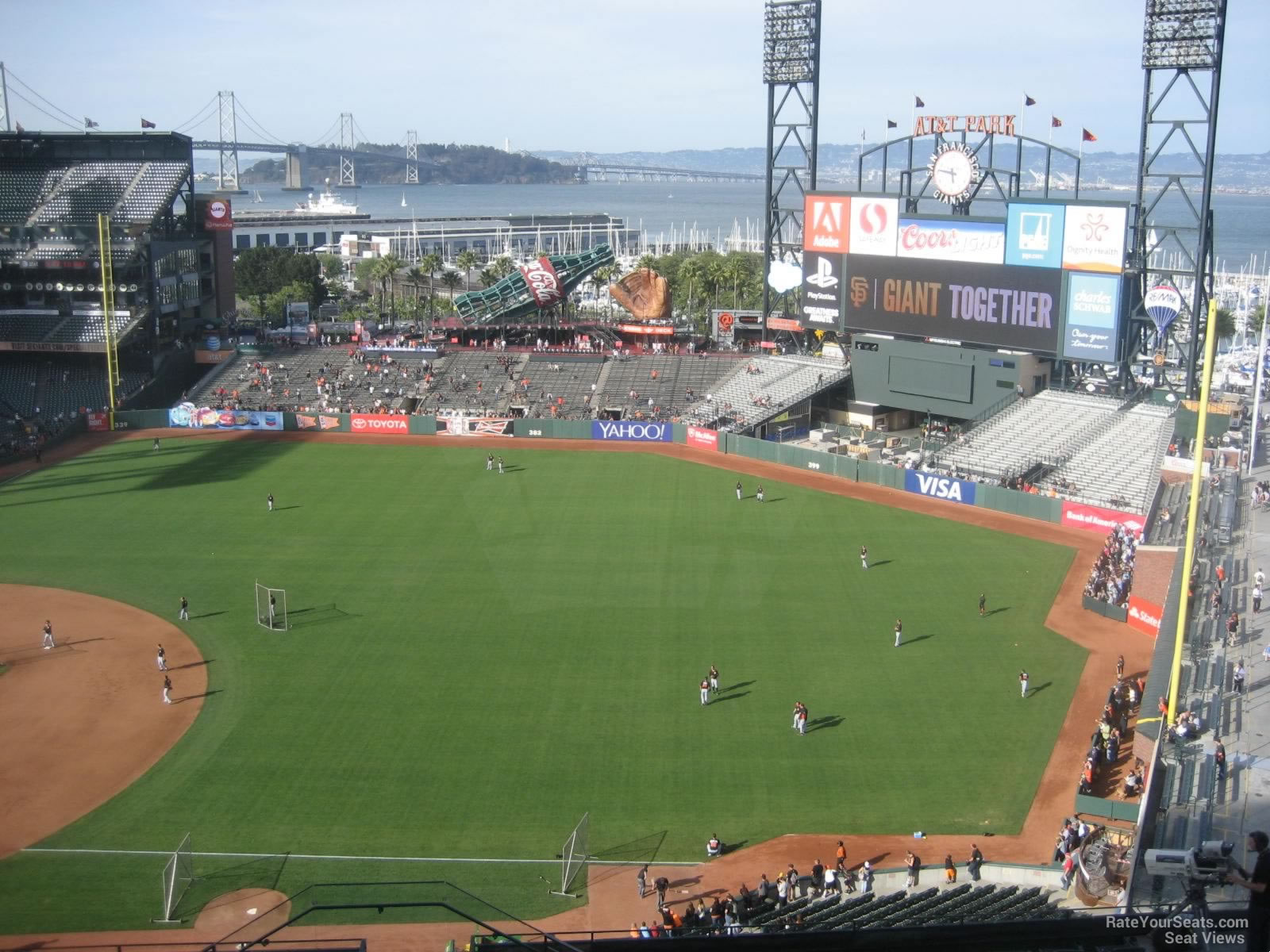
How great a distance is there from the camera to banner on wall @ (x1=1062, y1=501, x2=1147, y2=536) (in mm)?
44438

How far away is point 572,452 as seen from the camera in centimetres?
6169

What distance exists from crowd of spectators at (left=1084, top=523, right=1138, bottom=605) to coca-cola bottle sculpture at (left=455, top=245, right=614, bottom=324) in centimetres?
4214

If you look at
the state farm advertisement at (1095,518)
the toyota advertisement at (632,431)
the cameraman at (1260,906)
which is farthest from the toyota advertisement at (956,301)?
the cameraman at (1260,906)

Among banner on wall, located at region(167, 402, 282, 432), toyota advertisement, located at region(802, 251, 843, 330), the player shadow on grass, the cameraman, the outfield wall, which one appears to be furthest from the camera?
banner on wall, located at region(167, 402, 282, 432)

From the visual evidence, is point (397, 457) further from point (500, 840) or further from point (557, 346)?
point (500, 840)

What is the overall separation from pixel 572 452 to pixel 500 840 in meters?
38.3

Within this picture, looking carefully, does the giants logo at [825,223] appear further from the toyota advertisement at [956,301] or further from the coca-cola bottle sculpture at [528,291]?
the coca-cola bottle sculpture at [528,291]

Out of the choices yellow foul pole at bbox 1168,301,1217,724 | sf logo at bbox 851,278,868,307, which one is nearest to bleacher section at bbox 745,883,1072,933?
yellow foul pole at bbox 1168,301,1217,724

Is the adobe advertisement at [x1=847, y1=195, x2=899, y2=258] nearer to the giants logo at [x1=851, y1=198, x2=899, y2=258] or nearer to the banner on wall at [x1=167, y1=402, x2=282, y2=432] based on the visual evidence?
the giants logo at [x1=851, y1=198, x2=899, y2=258]

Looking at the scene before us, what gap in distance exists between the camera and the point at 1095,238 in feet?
169

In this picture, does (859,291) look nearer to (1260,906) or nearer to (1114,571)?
(1114,571)

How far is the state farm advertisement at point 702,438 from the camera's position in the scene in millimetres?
61219

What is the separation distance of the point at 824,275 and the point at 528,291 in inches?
860

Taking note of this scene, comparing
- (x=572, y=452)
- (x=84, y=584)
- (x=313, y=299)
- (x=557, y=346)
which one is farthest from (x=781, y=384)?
(x=313, y=299)
